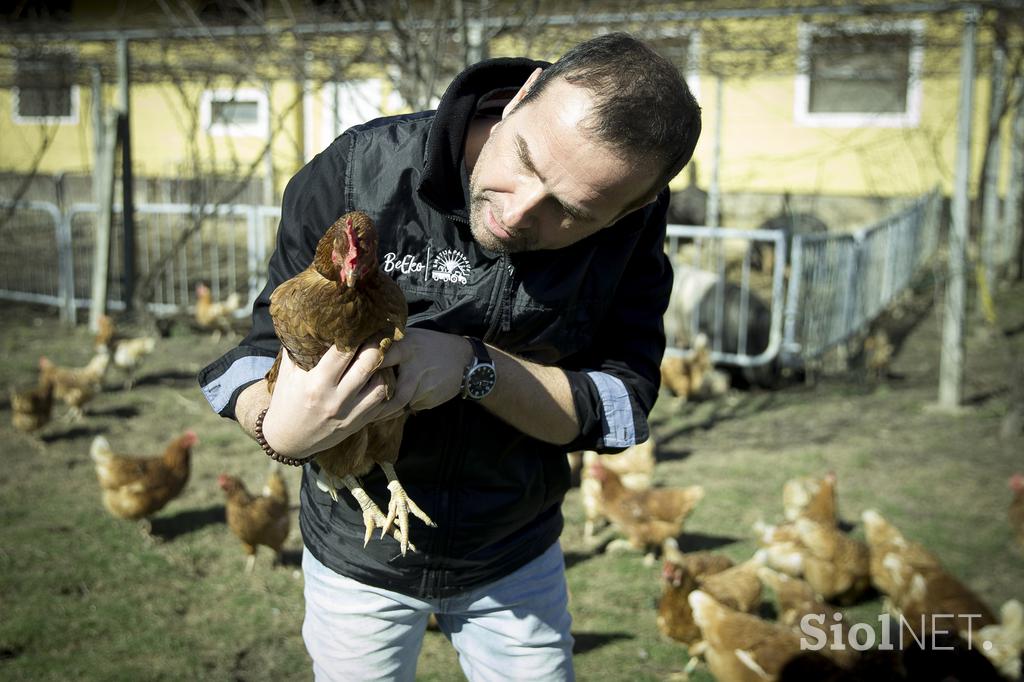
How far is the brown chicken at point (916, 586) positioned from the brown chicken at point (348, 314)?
272 centimetres

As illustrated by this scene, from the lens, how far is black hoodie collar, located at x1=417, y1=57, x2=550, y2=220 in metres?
1.51

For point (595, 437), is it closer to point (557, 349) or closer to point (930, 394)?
point (557, 349)

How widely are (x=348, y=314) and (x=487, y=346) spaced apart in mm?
287

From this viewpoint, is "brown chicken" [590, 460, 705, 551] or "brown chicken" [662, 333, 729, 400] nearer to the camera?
"brown chicken" [590, 460, 705, 551]

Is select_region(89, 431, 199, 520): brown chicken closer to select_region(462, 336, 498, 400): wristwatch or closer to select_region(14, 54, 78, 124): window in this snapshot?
select_region(462, 336, 498, 400): wristwatch

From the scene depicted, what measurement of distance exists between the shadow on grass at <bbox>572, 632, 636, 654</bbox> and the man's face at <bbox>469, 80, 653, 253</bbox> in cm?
265

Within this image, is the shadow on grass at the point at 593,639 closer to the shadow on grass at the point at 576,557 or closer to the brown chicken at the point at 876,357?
the shadow on grass at the point at 576,557

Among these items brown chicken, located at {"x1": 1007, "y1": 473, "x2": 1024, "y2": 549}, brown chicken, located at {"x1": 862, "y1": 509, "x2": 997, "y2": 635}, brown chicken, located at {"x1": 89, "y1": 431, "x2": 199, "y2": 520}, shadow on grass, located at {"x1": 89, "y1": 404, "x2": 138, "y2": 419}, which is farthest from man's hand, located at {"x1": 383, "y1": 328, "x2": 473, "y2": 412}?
shadow on grass, located at {"x1": 89, "y1": 404, "x2": 138, "y2": 419}

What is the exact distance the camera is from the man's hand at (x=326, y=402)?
4.25 ft

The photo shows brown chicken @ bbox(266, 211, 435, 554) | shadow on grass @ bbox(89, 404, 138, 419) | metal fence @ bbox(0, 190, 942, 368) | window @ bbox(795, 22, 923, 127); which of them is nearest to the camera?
brown chicken @ bbox(266, 211, 435, 554)

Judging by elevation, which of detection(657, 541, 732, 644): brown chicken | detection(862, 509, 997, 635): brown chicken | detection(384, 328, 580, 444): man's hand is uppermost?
detection(384, 328, 580, 444): man's hand

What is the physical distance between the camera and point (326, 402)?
51.0 inches

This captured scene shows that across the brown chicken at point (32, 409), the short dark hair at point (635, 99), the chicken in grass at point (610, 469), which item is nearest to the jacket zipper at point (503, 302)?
the short dark hair at point (635, 99)

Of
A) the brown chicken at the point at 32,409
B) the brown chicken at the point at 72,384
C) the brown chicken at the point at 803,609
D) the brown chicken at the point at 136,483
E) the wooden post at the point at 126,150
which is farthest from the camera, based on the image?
the wooden post at the point at 126,150
